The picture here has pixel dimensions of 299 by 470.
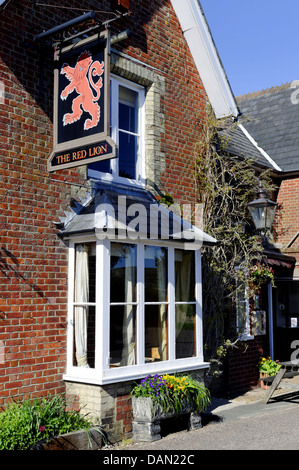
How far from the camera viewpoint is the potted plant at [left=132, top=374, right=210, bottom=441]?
6.74 m

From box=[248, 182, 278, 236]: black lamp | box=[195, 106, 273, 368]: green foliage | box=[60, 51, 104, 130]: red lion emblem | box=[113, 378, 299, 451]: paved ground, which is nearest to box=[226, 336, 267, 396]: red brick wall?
box=[113, 378, 299, 451]: paved ground

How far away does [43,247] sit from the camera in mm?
6906

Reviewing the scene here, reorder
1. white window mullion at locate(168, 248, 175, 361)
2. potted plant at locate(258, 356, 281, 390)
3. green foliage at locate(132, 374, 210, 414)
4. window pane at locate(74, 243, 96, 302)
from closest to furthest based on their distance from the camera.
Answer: green foliage at locate(132, 374, 210, 414) < window pane at locate(74, 243, 96, 302) < white window mullion at locate(168, 248, 175, 361) < potted plant at locate(258, 356, 281, 390)

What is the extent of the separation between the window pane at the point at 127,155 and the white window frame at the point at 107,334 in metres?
1.51

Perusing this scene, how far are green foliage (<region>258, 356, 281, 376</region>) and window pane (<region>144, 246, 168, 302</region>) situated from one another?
437 cm

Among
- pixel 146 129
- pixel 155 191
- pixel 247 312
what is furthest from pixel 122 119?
pixel 247 312

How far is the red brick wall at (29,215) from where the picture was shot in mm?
6438

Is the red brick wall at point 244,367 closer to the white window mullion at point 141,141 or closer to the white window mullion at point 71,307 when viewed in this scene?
the white window mullion at point 141,141

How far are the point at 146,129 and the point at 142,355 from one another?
3.82 meters

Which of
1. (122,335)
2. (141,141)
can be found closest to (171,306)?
(122,335)

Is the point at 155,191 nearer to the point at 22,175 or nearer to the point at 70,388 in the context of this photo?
the point at 22,175

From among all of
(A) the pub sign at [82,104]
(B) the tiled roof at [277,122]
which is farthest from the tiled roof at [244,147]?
(A) the pub sign at [82,104]

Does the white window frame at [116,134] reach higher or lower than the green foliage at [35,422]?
higher

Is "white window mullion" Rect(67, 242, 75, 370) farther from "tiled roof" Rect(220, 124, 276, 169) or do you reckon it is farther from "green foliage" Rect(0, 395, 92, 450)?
"tiled roof" Rect(220, 124, 276, 169)
